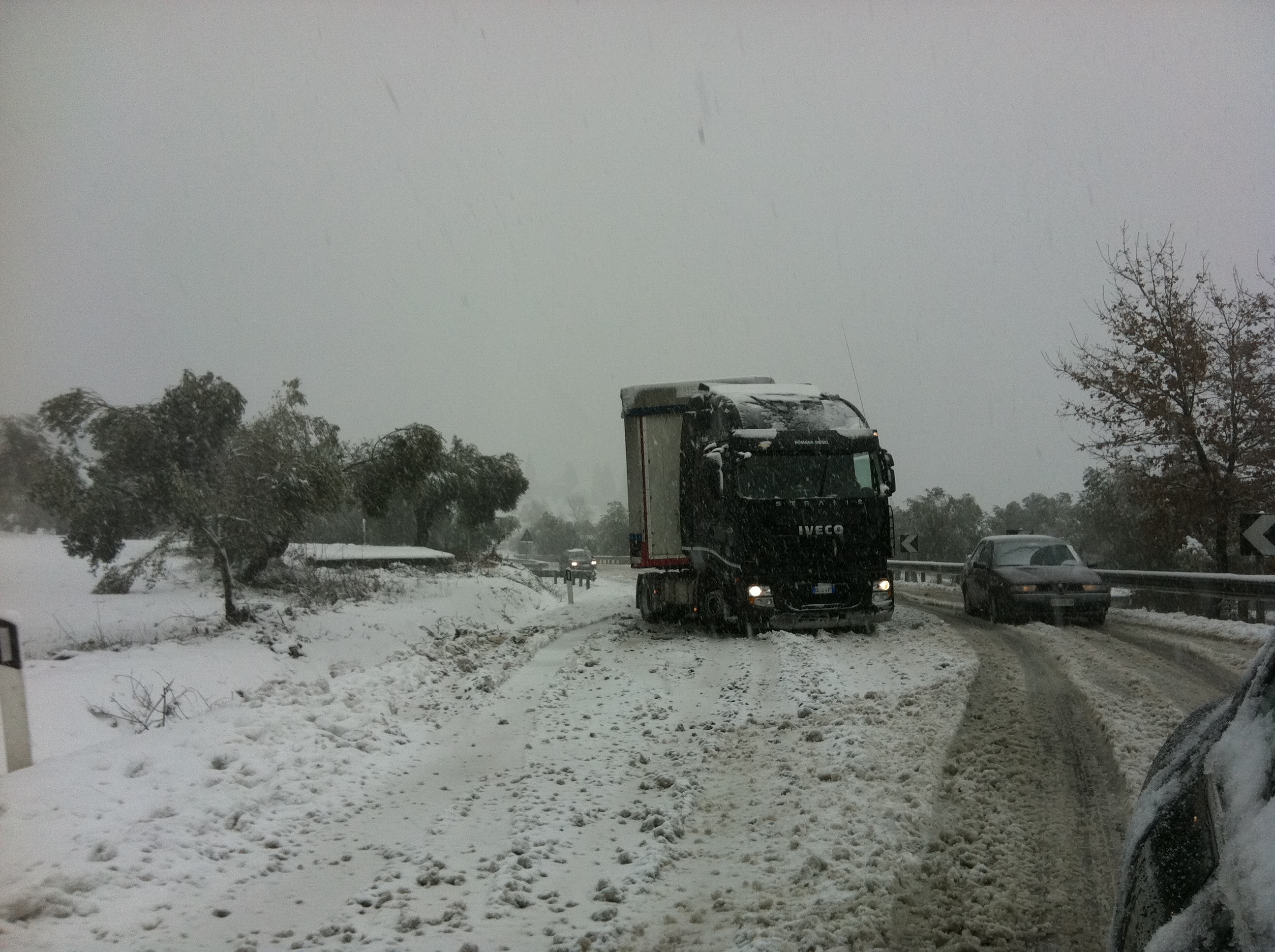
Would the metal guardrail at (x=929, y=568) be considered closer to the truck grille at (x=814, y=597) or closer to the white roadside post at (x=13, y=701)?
the truck grille at (x=814, y=597)

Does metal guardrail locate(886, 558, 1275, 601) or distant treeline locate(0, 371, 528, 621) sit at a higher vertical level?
distant treeline locate(0, 371, 528, 621)

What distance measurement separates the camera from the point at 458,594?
25.0m

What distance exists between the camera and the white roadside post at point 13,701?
6609 mm

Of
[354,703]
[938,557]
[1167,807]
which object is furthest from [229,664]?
[938,557]

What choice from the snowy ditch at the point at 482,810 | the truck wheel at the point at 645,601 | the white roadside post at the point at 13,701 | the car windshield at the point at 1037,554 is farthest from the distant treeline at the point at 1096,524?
the white roadside post at the point at 13,701

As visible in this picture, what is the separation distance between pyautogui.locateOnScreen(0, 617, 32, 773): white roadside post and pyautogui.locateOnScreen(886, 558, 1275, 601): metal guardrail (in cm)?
1382

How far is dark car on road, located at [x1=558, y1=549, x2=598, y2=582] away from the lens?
39.9 metres

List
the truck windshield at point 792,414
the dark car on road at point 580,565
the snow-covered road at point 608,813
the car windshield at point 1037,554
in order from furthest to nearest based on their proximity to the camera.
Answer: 1. the dark car on road at point 580,565
2. the car windshield at point 1037,554
3. the truck windshield at point 792,414
4. the snow-covered road at point 608,813

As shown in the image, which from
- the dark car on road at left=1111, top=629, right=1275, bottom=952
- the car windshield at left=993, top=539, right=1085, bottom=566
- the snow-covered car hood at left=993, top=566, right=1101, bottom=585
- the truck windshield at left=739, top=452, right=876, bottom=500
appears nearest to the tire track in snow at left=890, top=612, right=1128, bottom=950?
the dark car on road at left=1111, top=629, right=1275, bottom=952

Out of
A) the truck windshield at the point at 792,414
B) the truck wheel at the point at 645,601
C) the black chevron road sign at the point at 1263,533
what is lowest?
the truck wheel at the point at 645,601

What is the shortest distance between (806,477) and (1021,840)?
33.9 feet

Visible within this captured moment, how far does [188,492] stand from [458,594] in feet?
33.5

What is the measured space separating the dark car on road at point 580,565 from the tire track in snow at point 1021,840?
27195 mm

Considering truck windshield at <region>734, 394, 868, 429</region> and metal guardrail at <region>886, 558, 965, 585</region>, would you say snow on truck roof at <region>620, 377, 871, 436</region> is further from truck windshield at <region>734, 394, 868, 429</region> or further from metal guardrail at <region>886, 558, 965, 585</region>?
metal guardrail at <region>886, 558, 965, 585</region>
